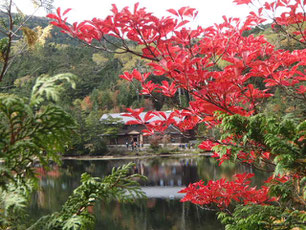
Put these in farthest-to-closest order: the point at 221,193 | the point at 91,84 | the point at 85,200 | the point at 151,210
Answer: the point at 91,84 < the point at 151,210 < the point at 221,193 < the point at 85,200

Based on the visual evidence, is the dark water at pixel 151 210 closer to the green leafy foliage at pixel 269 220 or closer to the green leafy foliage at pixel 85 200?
the green leafy foliage at pixel 85 200

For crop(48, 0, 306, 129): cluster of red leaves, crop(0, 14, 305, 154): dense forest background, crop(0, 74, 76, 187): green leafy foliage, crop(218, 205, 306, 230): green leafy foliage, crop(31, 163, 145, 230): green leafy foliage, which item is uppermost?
crop(0, 14, 305, 154): dense forest background

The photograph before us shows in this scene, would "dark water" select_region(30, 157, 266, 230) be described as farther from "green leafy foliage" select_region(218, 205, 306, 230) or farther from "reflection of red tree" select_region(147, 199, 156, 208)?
"green leafy foliage" select_region(218, 205, 306, 230)

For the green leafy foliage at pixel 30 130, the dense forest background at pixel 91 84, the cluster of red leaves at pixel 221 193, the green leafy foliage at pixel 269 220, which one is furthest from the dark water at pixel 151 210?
the dense forest background at pixel 91 84

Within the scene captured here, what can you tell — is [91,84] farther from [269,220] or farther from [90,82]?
[269,220]

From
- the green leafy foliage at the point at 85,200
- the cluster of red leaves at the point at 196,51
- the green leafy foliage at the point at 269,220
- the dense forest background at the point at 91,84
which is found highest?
the dense forest background at the point at 91,84

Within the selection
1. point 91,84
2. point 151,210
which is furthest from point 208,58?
point 91,84

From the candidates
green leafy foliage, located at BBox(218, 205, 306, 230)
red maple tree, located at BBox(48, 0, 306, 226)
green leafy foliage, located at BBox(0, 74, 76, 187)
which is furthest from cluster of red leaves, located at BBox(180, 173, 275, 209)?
green leafy foliage, located at BBox(0, 74, 76, 187)

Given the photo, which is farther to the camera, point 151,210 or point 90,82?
point 90,82

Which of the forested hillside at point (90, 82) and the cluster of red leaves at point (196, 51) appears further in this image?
the forested hillside at point (90, 82)

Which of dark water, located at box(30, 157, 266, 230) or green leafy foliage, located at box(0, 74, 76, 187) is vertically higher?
green leafy foliage, located at box(0, 74, 76, 187)

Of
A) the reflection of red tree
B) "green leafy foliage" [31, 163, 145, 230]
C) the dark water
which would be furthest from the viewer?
the reflection of red tree

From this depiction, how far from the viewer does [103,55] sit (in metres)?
47.6

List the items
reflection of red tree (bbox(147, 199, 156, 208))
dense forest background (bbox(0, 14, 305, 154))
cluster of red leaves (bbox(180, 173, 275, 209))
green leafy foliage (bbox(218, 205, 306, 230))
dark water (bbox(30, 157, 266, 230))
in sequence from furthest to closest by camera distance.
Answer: dense forest background (bbox(0, 14, 305, 154)) < reflection of red tree (bbox(147, 199, 156, 208)) < dark water (bbox(30, 157, 266, 230)) < cluster of red leaves (bbox(180, 173, 275, 209)) < green leafy foliage (bbox(218, 205, 306, 230))
